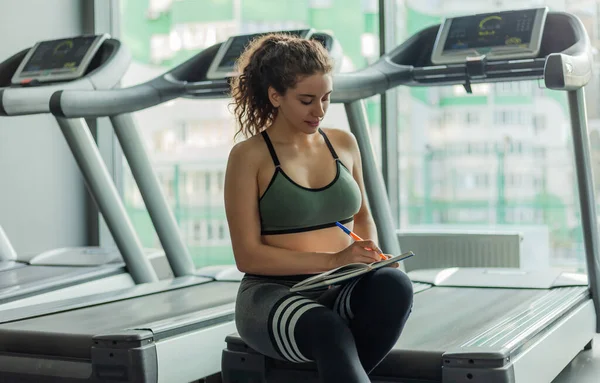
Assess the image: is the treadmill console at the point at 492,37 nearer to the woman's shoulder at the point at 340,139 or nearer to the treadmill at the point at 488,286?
the treadmill at the point at 488,286

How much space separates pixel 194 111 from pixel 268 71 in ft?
10.4

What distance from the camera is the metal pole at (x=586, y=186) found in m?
3.12

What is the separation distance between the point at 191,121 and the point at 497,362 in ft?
11.3

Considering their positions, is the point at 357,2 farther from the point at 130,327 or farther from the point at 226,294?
the point at 130,327

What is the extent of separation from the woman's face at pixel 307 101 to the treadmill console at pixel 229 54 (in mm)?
1439

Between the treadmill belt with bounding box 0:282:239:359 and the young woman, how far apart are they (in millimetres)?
848

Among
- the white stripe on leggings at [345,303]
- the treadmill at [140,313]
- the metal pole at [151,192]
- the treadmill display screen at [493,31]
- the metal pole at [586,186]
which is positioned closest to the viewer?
the white stripe on leggings at [345,303]

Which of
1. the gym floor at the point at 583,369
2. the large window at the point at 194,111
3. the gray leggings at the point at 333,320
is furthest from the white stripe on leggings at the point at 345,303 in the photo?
the large window at the point at 194,111

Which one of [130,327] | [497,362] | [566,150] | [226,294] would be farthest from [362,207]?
[566,150]

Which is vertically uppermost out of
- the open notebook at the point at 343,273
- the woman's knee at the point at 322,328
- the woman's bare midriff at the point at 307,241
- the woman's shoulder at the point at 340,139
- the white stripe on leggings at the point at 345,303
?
the woman's shoulder at the point at 340,139

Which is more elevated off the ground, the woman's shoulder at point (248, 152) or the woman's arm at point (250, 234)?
the woman's shoulder at point (248, 152)

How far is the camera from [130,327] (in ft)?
8.84

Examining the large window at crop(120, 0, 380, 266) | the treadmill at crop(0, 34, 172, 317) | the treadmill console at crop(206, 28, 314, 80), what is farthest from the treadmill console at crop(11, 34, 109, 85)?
the large window at crop(120, 0, 380, 266)

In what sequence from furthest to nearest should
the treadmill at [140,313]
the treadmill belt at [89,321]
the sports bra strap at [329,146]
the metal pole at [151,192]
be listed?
1. the metal pole at [151,192]
2. the treadmill belt at [89,321]
3. the treadmill at [140,313]
4. the sports bra strap at [329,146]
